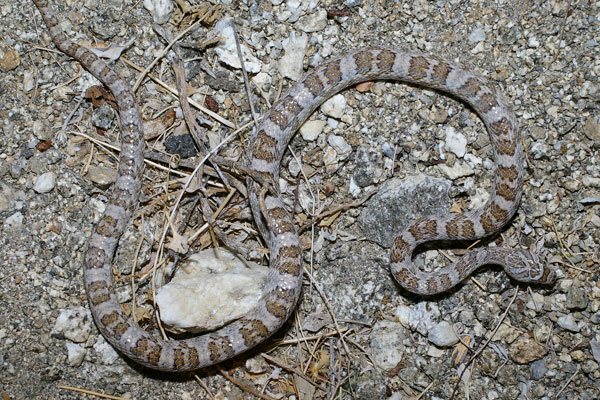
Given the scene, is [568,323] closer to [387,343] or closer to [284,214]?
[387,343]

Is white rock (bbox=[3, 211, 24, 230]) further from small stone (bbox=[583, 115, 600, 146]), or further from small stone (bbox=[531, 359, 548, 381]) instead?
small stone (bbox=[583, 115, 600, 146])

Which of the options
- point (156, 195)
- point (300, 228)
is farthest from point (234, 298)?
point (156, 195)

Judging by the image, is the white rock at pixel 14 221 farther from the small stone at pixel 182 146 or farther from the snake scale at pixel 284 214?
the small stone at pixel 182 146

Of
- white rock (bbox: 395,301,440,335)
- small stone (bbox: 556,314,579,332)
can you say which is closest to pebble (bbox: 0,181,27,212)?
white rock (bbox: 395,301,440,335)

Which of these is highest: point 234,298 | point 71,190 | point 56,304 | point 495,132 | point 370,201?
point 495,132

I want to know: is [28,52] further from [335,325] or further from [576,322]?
[576,322]

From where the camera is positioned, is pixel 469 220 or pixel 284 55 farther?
pixel 284 55

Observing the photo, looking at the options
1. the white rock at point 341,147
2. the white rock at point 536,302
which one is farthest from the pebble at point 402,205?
the white rock at point 536,302
